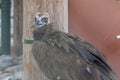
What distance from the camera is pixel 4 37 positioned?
5707mm

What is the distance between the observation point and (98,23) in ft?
12.7

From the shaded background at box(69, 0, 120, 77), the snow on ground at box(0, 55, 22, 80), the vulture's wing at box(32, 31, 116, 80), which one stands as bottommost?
the snow on ground at box(0, 55, 22, 80)

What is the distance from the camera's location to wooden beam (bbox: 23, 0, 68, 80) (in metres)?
3.49

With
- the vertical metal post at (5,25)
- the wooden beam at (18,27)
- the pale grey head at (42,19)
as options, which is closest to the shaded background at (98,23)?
the pale grey head at (42,19)

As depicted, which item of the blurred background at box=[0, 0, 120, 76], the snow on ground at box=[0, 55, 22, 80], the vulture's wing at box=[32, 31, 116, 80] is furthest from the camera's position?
the snow on ground at box=[0, 55, 22, 80]

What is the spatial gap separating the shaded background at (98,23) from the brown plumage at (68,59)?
1.51 feet

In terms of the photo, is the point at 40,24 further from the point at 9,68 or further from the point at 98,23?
the point at 9,68

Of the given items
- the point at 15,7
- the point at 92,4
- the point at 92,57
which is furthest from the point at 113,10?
the point at 15,7

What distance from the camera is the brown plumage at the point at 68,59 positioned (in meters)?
3.25

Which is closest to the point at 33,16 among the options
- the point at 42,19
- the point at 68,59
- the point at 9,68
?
the point at 42,19

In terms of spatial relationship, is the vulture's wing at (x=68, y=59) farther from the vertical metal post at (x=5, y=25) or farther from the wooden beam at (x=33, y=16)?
the vertical metal post at (x=5, y=25)

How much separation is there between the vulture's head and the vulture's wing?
0.09m

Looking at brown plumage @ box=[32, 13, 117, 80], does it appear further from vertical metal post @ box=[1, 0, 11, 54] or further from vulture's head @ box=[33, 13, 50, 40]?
vertical metal post @ box=[1, 0, 11, 54]

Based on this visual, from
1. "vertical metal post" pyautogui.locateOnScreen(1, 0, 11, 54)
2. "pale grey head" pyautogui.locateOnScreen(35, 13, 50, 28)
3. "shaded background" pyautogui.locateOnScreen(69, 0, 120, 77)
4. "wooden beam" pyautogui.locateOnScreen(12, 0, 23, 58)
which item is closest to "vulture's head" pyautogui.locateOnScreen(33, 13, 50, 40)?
"pale grey head" pyautogui.locateOnScreen(35, 13, 50, 28)
